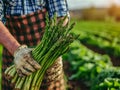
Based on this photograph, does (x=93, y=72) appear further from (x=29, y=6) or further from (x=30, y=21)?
(x=29, y=6)

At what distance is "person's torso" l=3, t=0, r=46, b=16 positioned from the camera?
4.78 metres

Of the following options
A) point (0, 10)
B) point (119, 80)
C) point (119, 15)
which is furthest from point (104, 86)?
point (119, 15)

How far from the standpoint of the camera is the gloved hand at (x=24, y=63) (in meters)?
4.12

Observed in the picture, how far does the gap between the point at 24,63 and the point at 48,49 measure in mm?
301

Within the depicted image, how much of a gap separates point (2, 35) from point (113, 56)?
30.2 feet

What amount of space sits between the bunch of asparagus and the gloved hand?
125 mm

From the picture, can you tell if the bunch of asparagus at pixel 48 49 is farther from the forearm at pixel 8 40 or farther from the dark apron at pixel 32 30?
the dark apron at pixel 32 30

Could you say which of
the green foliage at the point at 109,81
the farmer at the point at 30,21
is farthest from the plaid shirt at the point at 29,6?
the green foliage at the point at 109,81

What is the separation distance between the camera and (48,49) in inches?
169

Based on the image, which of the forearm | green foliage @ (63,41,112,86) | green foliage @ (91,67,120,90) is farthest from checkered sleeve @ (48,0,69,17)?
green foliage @ (63,41,112,86)

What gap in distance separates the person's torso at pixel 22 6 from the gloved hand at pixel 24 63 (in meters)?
0.72

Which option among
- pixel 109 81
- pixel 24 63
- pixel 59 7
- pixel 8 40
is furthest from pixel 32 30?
pixel 109 81

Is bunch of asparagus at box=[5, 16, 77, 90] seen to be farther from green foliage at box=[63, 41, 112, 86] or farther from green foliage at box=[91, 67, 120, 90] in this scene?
green foliage at box=[63, 41, 112, 86]

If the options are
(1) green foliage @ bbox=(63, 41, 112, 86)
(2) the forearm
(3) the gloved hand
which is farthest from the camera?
(1) green foliage @ bbox=(63, 41, 112, 86)
